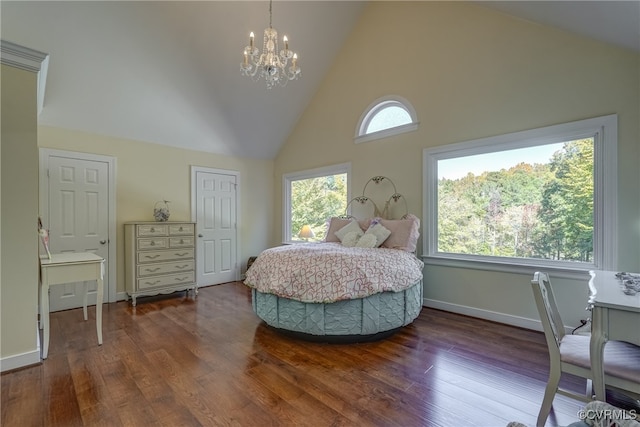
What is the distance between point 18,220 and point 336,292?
2.67 m

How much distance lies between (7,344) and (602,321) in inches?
153

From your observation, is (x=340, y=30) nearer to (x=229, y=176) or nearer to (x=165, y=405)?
(x=229, y=176)

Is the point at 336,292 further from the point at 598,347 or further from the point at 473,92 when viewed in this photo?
the point at 473,92

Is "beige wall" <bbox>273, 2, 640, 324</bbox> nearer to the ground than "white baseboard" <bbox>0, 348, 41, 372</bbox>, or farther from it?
farther from it

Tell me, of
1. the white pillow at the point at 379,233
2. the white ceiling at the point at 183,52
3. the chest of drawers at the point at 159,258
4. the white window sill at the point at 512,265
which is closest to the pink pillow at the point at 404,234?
the white pillow at the point at 379,233

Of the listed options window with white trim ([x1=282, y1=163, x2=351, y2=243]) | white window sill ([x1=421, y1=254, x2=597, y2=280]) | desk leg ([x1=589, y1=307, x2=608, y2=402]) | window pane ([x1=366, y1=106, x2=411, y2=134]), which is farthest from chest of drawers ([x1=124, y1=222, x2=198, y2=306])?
desk leg ([x1=589, y1=307, x2=608, y2=402])

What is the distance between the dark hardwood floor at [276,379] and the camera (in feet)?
5.62

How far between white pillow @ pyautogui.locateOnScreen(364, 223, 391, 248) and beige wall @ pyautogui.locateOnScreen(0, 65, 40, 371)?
3.29 meters

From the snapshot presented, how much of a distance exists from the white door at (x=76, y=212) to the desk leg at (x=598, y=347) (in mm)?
5127

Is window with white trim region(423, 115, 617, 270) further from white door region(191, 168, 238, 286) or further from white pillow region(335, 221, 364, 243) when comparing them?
white door region(191, 168, 238, 286)

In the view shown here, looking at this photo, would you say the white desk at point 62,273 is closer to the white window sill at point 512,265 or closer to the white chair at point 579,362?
the white chair at point 579,362

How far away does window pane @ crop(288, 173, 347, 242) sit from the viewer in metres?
4.99

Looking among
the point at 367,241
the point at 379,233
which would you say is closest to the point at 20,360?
the point at 367,241

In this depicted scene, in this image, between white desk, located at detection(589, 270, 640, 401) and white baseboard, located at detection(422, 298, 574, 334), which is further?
white baseboard, located at detection(422, 298, 574, 334)
